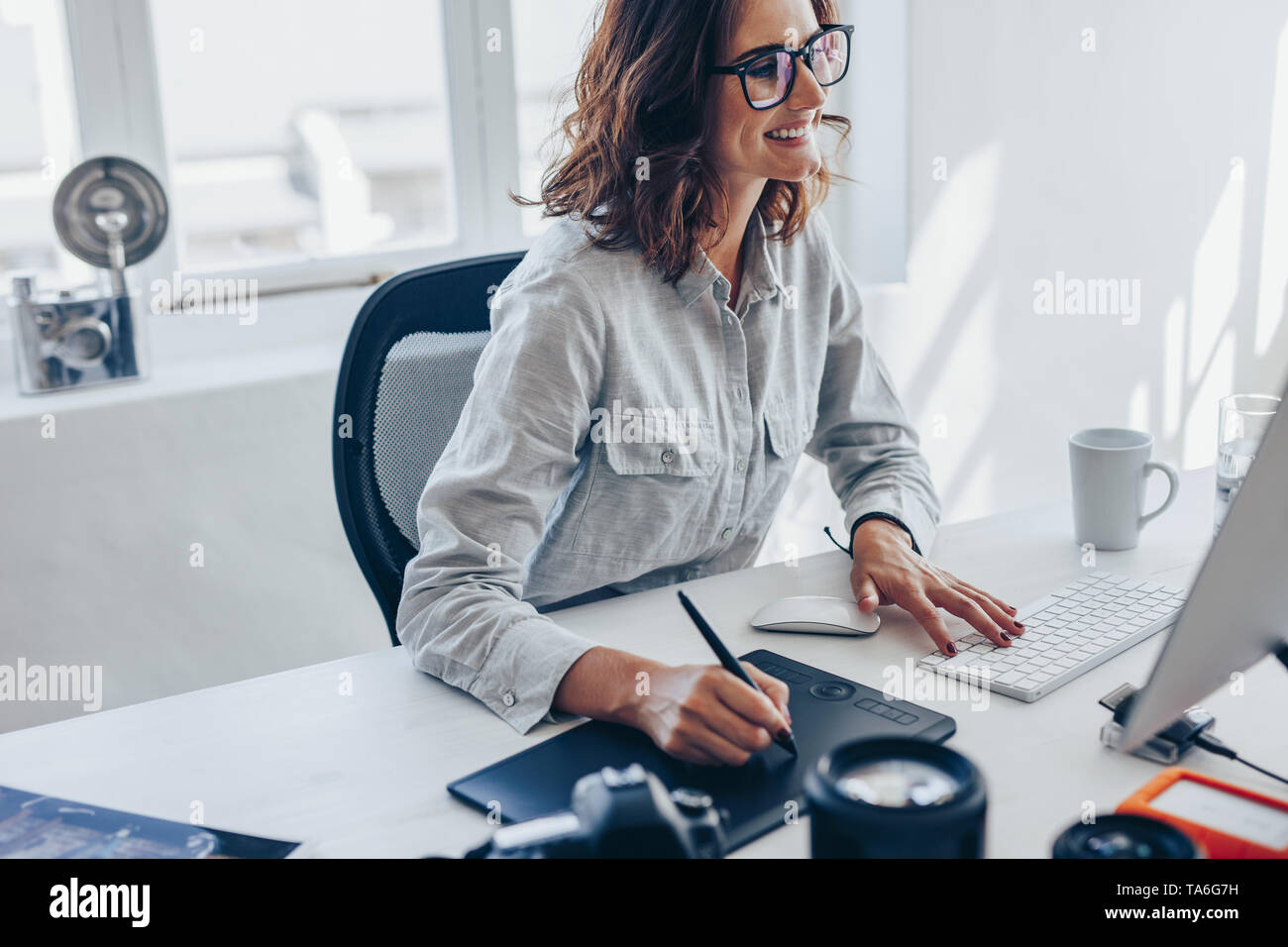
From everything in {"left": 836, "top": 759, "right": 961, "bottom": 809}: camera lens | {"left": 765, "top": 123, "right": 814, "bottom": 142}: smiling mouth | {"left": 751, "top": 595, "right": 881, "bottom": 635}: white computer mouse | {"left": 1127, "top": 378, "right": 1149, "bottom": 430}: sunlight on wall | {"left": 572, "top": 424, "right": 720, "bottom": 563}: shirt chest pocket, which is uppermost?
{"left": 765, "top": 123, "right": 814, "bottom": 142}: smiling mouth

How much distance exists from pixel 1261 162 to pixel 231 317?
8.03 feet

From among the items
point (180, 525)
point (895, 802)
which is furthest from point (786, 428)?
point (180, 525)

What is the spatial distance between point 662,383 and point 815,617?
30cm

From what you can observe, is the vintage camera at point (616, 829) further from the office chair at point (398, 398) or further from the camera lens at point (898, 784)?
the office chair at point (398, 398)

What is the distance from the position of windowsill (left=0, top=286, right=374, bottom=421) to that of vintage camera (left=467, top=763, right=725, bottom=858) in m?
1.37

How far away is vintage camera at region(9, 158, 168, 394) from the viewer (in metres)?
1.77

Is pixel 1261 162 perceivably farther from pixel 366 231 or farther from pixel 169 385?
pixel 169 385

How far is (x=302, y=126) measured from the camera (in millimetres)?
2121

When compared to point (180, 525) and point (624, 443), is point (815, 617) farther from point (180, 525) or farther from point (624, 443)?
point (180, 525)

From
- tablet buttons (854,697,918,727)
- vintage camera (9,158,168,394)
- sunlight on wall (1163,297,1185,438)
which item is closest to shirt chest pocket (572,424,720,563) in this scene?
tablet buttons (854,697,918,727)

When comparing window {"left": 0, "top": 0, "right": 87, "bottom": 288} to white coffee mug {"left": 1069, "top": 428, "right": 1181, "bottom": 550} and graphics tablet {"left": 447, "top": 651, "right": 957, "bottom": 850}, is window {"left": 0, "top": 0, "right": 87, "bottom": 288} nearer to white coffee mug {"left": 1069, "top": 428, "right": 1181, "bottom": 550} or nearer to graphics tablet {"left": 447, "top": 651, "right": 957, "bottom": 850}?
graphics tablet {"left": 447, "top": 651, "right": 957, "bottom": 850}

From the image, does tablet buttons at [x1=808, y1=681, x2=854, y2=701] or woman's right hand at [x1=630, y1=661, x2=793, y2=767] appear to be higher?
woman's right hand at [x1=630, y1=661, x2=793, y2=767]

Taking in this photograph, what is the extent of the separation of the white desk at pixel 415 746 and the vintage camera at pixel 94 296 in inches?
37.7
